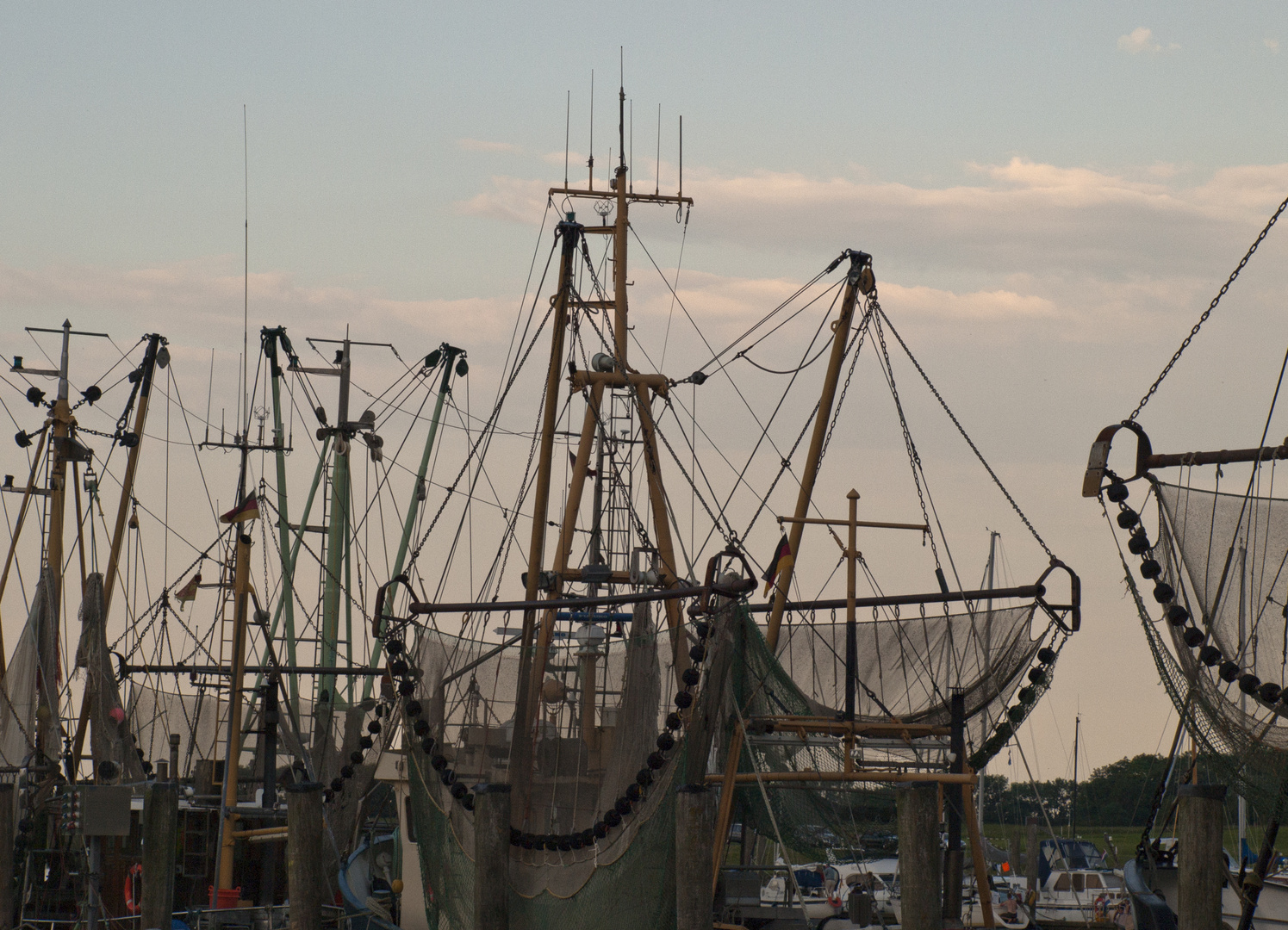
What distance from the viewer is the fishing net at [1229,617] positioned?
14359 millimetres

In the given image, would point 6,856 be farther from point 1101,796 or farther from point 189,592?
point 1101,796

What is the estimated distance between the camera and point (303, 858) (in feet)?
66.1

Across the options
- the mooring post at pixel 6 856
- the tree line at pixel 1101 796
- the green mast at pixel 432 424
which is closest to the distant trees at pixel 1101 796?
the tree line at pixel 1101 796

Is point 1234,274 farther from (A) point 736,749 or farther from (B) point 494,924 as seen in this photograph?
(B) point 494,924

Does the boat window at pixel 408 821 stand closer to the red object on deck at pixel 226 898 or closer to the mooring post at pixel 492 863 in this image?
the red object on deck at pixel 226 898

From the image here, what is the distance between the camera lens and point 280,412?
32312mm

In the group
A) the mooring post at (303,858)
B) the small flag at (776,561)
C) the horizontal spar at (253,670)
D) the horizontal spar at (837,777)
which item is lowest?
the mooring post at (303,858)

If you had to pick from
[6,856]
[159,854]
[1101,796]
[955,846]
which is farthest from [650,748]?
[1101,796]

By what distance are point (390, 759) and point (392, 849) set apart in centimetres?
230

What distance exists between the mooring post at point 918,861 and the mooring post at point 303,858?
7555 mm

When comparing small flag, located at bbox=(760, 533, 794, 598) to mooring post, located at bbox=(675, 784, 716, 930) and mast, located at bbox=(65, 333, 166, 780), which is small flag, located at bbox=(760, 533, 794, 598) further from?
mast, located at bbox=(65, 333, 166, 780)

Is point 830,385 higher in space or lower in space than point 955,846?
higher

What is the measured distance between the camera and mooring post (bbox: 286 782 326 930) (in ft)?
65.9

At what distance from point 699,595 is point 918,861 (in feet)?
11.8
